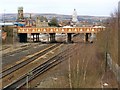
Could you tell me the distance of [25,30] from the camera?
63.4 meters

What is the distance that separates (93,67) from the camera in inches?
898

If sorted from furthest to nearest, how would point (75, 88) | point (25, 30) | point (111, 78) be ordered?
1. point (25, 30)
2. point (111, 78)
3. point (75, 88)

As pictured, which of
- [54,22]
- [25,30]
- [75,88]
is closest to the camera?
[75,88]

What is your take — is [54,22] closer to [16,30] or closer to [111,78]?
[16,30]

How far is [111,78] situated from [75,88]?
6.95 m

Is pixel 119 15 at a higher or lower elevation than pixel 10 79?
higher

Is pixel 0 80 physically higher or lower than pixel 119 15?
lower

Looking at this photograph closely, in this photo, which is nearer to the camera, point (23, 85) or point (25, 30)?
point (23, 85)

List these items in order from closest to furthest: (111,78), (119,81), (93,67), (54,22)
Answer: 1. (119,81)
2. (111,78)
3. (93,67)
4. (54,22)

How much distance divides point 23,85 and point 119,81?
5420 millimetres

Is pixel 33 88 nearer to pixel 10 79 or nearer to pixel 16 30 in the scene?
pixel 10 79

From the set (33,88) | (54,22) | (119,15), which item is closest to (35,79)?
(33,88)

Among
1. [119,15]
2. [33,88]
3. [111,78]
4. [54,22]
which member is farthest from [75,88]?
[54,22]

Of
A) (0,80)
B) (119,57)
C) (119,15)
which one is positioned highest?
(119,15)
